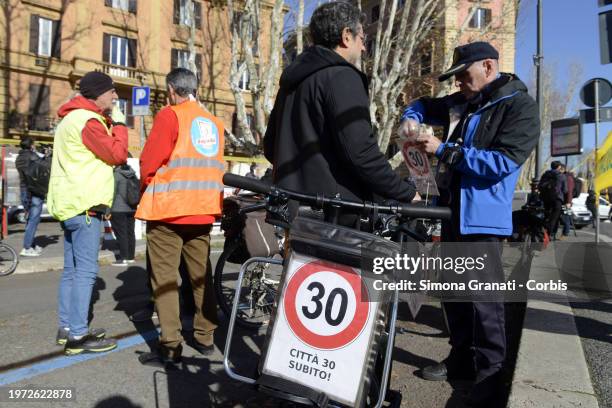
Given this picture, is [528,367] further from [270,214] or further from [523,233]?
[523,233]

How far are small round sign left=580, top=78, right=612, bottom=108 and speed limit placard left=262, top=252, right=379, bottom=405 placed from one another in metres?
8.50

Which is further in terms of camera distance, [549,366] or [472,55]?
[549,366]

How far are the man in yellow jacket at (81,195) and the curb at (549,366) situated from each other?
281cm

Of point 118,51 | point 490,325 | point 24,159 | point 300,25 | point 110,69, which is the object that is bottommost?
point 490,325

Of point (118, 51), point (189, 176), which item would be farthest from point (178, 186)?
point (118, 51)

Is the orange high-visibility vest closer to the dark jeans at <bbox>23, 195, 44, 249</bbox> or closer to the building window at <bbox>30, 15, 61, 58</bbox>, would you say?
the dark jeans at <bbox>23, 195, 44, 249</bbox>

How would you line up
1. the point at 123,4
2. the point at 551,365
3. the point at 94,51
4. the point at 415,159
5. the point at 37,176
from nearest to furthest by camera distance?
the point at 415,159, the point at 551,365, the point at 37,176, the point at 94,51, the point at 123,4

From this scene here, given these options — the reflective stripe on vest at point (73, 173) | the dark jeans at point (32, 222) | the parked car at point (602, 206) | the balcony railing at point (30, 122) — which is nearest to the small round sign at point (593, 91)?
the reflective stripe on vest at point (73, 173)

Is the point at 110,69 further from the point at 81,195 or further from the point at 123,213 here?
the point at 81,195

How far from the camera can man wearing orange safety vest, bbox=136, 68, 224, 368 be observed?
3.46m

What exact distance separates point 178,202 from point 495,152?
2.06 metres

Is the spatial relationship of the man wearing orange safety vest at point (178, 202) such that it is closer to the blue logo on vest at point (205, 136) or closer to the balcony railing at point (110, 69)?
the blue logo on vest at point (205, 136)

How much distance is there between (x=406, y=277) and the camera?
1.96 m

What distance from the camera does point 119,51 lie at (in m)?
33.3
